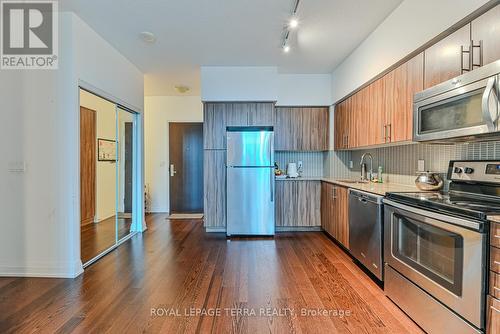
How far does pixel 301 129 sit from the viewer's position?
489cm

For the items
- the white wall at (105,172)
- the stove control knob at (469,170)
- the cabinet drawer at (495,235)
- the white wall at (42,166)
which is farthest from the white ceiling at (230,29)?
the cabinet drawer at (495,235)

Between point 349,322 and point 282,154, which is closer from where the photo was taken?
point 349,322

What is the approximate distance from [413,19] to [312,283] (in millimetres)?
2552

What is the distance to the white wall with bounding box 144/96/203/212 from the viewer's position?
245 inches

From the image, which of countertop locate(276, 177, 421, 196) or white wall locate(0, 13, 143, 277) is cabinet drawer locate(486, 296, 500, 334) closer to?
countertop locate(276, 177, 421, 196)

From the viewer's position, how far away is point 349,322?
80.7 inches

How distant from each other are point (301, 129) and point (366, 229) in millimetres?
2459

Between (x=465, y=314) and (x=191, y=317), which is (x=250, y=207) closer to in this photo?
(x=191, y=317)

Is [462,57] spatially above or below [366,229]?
above

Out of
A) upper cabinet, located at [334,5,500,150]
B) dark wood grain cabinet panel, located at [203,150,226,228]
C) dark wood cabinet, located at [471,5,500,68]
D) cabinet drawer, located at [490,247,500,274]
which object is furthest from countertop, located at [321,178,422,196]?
dark wood grain cabinet panel, located at [203,150,226,228]

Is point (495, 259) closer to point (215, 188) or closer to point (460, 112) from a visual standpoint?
point (460, 112)

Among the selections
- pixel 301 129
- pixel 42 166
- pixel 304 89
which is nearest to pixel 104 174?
pixel 42 166

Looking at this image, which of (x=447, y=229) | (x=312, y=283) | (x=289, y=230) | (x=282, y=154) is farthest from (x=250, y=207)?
(x=447, y=229)

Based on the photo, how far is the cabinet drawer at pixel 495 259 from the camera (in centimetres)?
139
